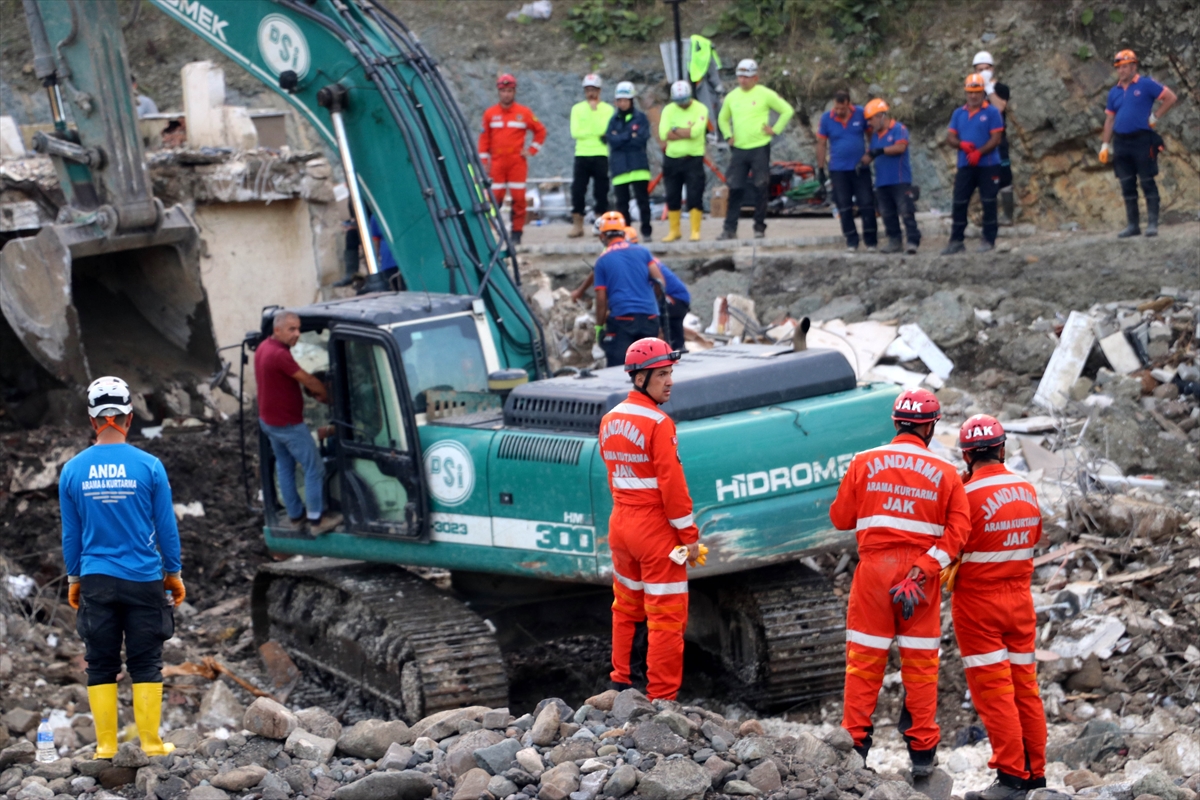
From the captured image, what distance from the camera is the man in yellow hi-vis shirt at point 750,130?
13.9m

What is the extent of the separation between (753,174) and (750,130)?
53 centimetres

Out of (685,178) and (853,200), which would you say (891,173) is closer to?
(853,200)

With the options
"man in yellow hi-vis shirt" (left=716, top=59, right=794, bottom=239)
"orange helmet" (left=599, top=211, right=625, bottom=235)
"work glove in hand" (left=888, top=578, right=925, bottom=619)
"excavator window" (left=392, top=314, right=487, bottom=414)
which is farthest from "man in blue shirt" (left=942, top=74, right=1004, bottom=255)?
"work glove in hand" (left=888, top=578, right=925, bottom=619)

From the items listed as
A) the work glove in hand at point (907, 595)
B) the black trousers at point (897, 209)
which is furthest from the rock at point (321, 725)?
the black trousers at point (897, 209)

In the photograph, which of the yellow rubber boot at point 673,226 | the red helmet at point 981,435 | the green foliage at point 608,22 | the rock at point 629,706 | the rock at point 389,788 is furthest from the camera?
the green foliage at point 608,22

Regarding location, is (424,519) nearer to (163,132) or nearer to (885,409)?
(885,409)

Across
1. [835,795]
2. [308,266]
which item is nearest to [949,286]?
[308,266]

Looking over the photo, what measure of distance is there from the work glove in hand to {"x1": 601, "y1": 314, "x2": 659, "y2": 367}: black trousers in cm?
370

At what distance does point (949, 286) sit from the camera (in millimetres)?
12680

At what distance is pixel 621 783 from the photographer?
4.52 meters

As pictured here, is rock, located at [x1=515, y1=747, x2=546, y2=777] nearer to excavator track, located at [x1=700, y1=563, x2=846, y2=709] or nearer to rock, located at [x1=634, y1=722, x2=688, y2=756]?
rock, located at [x1=634, y1=722, x2=688, y2=756]

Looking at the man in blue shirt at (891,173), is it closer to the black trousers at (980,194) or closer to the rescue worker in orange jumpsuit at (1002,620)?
the black trousers at (980,194)

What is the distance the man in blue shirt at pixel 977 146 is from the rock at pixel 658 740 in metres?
9.27

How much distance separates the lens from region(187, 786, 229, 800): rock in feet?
15.7
